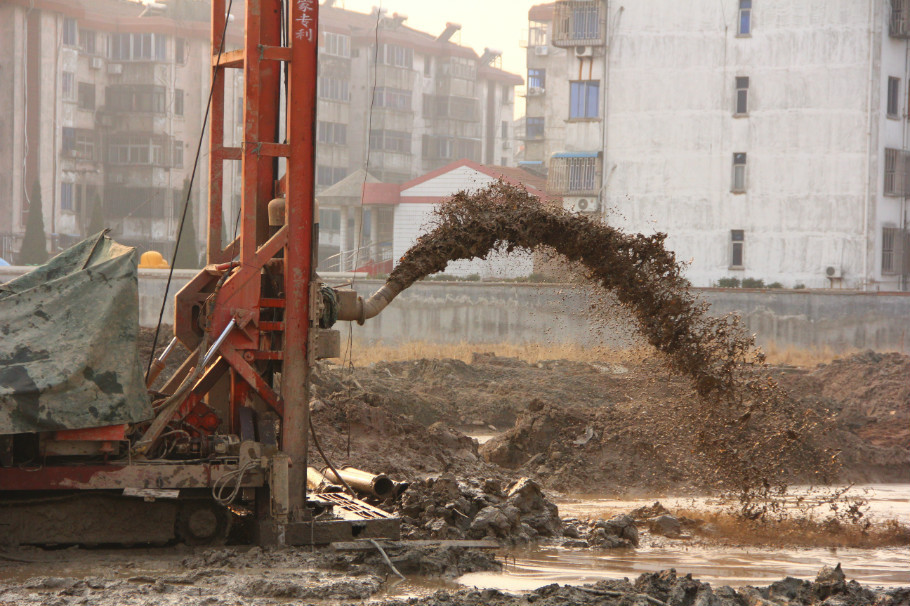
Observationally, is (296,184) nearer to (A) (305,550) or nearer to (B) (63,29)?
(A) (305,550)

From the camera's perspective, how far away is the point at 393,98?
68875 millimetres

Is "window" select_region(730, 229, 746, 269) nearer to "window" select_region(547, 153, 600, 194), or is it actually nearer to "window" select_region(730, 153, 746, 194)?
"window" select_region(730, 153, 746, 194)

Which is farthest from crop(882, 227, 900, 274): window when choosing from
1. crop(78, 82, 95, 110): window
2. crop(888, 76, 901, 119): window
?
crop(78, 82, 95, 110): window

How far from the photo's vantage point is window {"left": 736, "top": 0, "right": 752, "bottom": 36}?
4016 centimetres

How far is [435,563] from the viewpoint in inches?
324

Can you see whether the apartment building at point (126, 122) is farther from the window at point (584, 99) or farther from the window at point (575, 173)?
the window at point (584, 99)

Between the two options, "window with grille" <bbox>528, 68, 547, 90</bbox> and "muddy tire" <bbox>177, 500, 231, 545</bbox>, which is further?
"window with grille" <bbox>528, 68, 547, 90</bbox>

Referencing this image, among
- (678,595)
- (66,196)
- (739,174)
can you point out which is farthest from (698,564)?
(66,196)

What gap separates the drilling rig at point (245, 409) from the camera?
782cm

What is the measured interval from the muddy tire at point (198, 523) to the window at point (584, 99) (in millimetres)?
36493

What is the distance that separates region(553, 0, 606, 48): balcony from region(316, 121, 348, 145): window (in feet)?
80.7

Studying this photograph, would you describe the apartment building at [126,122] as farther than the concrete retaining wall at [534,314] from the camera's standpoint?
Yes

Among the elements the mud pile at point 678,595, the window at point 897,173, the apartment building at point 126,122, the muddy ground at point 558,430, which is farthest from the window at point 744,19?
the mud pile at point 678,595

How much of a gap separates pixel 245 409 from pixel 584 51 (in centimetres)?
3619
